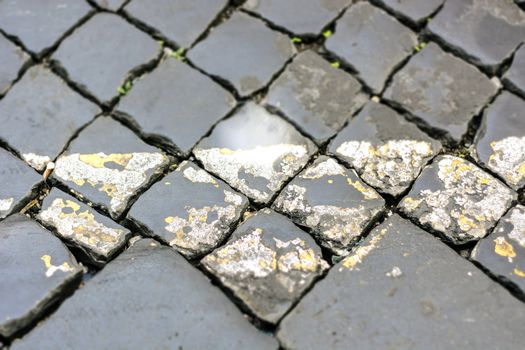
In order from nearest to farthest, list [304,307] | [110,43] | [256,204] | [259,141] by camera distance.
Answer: [304,307]
[256,204]
[259,141]
[110,43]

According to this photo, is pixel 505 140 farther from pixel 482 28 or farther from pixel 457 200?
pixel 482 28

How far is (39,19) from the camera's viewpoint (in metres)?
2.40

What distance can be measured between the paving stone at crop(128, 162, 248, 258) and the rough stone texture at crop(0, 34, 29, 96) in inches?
28.9

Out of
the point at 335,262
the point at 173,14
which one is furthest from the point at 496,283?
the point at 173,14

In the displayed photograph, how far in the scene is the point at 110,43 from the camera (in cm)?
236

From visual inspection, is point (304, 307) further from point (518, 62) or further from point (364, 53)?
point (518, 62)

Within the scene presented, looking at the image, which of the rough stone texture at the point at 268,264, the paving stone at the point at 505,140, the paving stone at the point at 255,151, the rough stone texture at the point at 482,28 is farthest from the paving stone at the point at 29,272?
the rough stone texture at the point at 482,28

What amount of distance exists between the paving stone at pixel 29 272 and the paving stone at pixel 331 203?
28.3 inches

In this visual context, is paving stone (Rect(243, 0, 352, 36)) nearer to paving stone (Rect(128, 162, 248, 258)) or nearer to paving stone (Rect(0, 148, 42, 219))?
paving stone (Rect(128, 162, 248, 258))

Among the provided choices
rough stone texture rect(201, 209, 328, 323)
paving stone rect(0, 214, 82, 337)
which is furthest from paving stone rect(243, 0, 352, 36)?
paving stone rect(0, 214, 82, 337)

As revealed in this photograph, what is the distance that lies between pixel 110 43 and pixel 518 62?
1.58m

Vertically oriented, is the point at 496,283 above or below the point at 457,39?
below

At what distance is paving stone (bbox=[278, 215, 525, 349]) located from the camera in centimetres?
178

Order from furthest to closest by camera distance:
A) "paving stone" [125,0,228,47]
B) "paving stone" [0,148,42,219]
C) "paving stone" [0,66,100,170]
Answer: "paving stone" [125,0,228,47], "paving stone" [0,66,100,170], "paving stone" [0,148,42,219]
